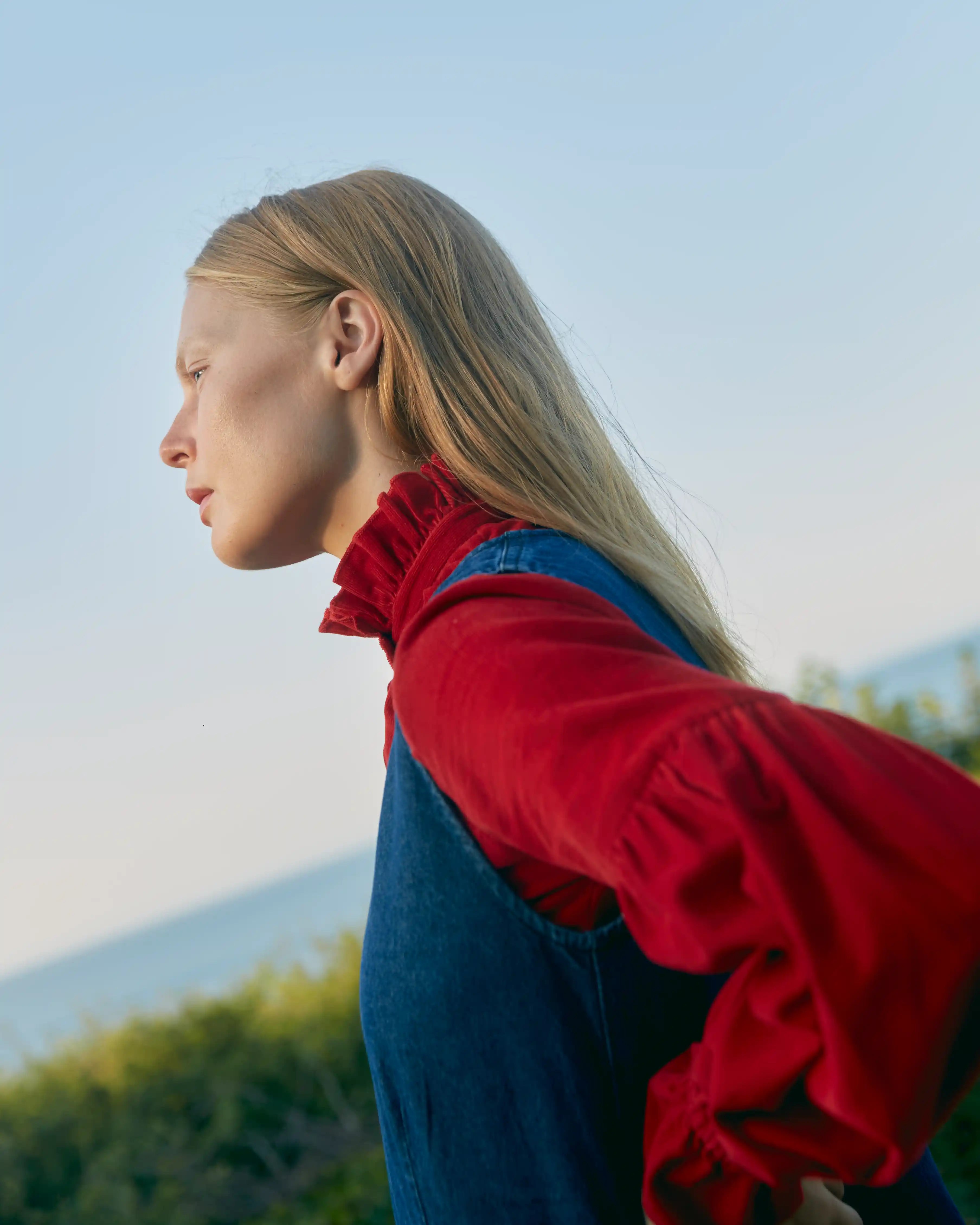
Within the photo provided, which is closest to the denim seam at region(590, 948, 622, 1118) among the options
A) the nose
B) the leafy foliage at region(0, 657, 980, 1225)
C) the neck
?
the neck

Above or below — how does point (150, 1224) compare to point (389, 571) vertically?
below

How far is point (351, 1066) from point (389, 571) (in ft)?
13.3

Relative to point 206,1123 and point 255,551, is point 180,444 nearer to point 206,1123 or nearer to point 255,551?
point 255,551

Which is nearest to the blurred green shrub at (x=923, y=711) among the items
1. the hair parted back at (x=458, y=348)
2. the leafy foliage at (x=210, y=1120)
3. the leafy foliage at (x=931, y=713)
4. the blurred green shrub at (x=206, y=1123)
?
the leafy foliage at (x=931, y=713)

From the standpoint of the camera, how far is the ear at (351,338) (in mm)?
1532

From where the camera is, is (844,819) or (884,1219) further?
(884,1219)

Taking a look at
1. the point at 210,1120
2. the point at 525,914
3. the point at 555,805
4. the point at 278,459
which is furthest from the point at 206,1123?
the point at 555,805

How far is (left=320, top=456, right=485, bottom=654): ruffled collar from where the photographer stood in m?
1.39

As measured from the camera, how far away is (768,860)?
812mm

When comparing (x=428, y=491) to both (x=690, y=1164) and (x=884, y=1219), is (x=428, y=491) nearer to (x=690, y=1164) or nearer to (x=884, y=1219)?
(x=690, y=1164)

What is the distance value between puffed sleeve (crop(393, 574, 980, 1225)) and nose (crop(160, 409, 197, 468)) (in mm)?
867

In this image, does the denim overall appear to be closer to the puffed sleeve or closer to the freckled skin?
the puffed sleeve

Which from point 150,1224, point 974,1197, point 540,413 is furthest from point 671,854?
point 150,1224

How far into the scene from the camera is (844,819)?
828 millimetres
